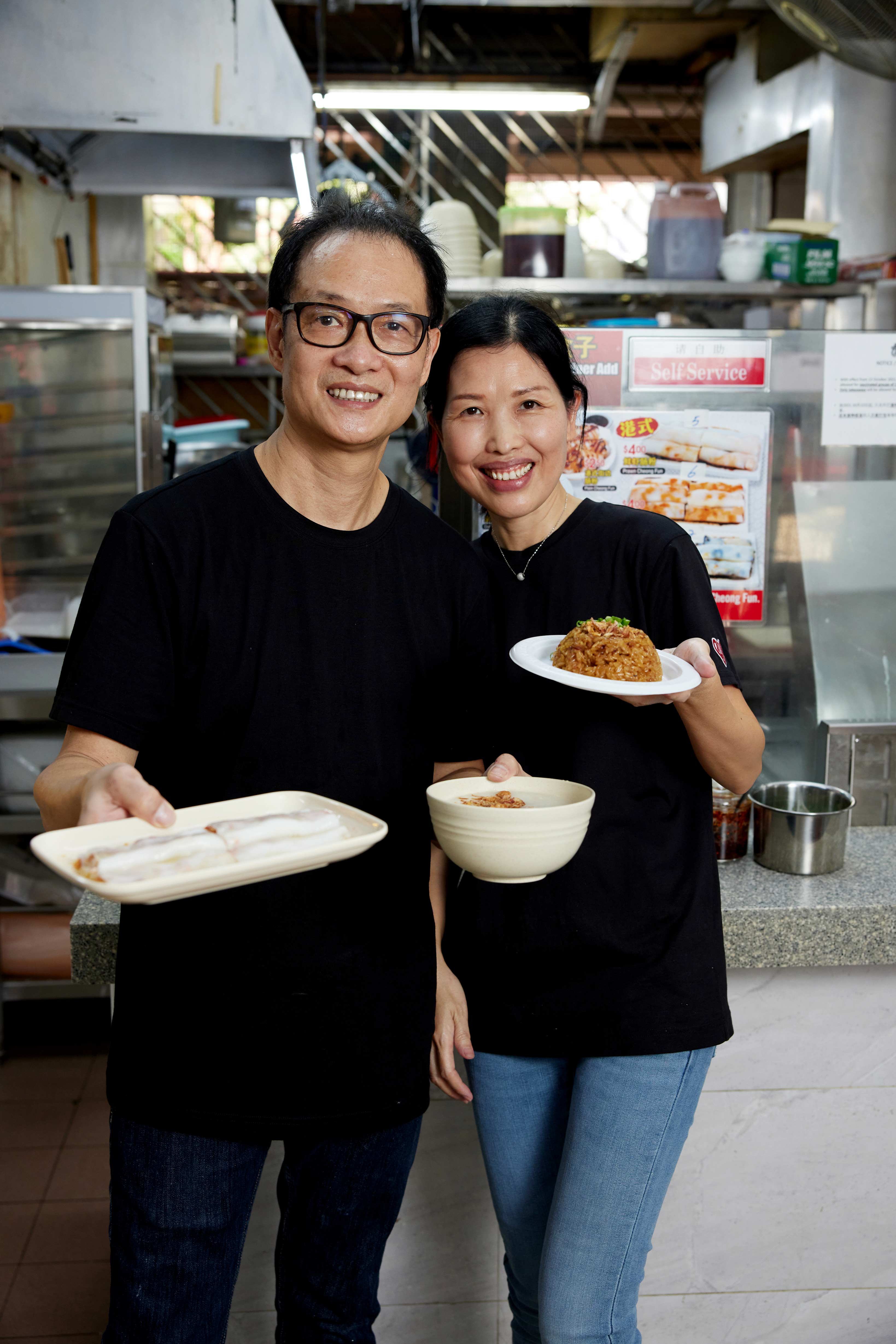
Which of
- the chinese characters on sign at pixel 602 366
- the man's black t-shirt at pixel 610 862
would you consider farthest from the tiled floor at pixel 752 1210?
the chinese characters on sign at pixel 602 366

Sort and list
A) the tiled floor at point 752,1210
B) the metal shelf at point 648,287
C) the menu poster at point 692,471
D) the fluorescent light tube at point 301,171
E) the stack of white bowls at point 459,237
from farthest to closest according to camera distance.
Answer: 1. the stack of white bowls at point 459,237
2. the metal shelf at point 648,287
3. the fluorescent light tube at point 301,171
4. the menu poster at point 692,471
5. the tiled floor at point 752,1210

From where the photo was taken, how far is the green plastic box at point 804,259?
436 cm

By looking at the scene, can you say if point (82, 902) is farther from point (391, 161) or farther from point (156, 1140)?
point (391, 161)

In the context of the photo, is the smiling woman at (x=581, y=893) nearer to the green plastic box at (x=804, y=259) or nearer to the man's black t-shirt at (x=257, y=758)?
the man's black t-shirt at (x=257, y=758)

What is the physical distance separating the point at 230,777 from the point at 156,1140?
1.44ft

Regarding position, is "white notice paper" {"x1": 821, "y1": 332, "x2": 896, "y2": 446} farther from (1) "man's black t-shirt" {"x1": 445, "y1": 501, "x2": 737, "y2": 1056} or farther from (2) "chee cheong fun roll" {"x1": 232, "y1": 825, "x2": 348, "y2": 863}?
(2) "chee cheong fun roll" {"x1": 232, "y1": 825, "x2": 348, "y2": 863}

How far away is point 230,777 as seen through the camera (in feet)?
4.23

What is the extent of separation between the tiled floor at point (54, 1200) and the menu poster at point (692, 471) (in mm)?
1968

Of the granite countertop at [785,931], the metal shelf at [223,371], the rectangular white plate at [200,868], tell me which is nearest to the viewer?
the rectangular white plate at [200,868]

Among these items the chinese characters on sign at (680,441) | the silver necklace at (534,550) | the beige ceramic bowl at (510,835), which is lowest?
the beige ceramic bowl at (510,835)

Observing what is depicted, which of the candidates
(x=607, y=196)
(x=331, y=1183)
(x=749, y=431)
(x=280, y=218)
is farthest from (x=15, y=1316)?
(x=607, y=196)

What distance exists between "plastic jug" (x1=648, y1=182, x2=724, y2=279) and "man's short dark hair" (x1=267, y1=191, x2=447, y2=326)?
3432 millimetres

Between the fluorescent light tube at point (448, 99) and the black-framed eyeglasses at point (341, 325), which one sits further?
the fluorescent light tube at point (448, 99)

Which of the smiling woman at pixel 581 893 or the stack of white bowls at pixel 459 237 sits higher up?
the stack of white bowls at pixel 459 237
